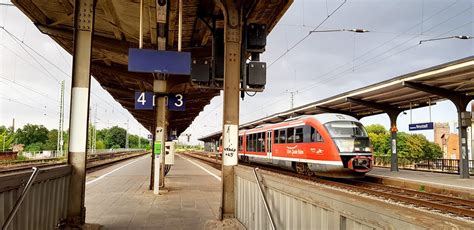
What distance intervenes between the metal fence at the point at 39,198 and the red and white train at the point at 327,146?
10379 millimetres

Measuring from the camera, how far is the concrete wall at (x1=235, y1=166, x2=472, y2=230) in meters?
2.37

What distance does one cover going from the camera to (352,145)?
48.4 ft

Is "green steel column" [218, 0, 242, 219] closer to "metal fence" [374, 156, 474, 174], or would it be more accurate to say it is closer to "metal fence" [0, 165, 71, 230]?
"metal fence" [0, 165, 71, 230]

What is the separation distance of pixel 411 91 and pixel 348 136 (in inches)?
188

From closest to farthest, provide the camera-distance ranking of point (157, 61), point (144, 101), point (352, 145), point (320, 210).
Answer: point (320, 210) → point (157, 61) → point (144, 101) → point (352, 145)

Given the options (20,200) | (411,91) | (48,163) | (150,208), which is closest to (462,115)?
(411,91)

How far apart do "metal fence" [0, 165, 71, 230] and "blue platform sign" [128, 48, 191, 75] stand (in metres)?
2.26

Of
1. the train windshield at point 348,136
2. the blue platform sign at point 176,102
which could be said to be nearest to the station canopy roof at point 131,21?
the blue platform sign at point 176,102

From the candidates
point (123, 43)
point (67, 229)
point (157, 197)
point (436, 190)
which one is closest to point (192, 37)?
point (123, 43)

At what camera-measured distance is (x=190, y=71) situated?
8.02m

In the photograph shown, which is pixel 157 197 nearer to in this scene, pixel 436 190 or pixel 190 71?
pixel 190 71

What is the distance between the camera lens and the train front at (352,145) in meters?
14.4

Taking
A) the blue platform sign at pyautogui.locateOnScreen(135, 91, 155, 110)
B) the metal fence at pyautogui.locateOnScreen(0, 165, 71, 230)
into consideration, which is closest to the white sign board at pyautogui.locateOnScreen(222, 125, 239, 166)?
the metal fence at pyautogui.locateOnScreen(0, 165, 71, 230)

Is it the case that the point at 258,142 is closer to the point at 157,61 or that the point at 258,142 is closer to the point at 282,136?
the point at 282,136
